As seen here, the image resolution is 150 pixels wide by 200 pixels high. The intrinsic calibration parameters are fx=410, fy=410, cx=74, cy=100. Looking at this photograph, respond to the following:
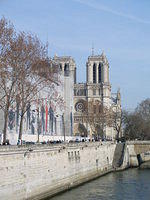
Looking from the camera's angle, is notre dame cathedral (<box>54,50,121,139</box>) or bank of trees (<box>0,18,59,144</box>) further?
notre dame cathedral (<box>54,50,121,139</box>)

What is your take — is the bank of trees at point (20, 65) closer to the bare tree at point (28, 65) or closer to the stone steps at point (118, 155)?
the bare tree at point (28, 65)

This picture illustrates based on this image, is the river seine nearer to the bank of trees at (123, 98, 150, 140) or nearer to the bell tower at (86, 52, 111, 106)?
the bank of trees at (123, 98, 150, 140)

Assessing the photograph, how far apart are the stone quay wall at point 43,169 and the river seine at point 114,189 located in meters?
1.40

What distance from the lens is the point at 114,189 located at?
43.8m

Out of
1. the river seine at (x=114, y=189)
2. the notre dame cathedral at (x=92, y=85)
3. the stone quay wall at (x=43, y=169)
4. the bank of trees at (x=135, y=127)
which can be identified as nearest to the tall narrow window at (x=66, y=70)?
the notre dame cathedral at (x=92, y=85)

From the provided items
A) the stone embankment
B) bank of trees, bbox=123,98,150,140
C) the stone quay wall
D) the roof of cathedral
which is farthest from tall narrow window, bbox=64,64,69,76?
the stone quay wall

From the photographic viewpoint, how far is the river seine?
3900cm

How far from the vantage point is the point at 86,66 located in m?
125

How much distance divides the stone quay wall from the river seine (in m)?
1.40

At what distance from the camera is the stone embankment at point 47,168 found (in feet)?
102

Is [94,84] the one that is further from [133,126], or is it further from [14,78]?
[14,78]

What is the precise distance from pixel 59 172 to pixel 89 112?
172 ft

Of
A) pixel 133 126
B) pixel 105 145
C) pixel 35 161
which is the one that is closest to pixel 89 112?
pixel 133 126

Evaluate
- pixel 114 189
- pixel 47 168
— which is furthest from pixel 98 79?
pixel 47 168
